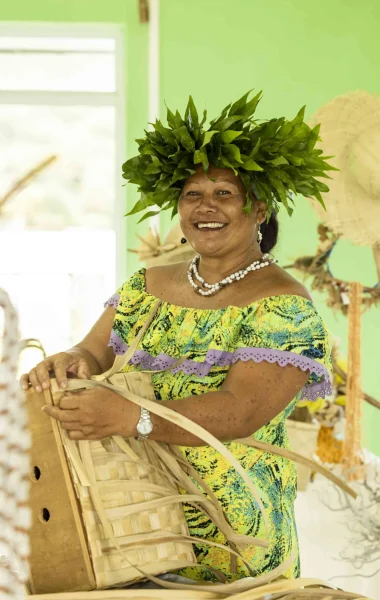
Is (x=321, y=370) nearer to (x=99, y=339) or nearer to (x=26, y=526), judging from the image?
(x=99, y=339)

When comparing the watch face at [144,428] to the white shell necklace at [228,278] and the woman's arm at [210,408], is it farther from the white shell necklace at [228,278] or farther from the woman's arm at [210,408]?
the white shell necklace at [228,278]

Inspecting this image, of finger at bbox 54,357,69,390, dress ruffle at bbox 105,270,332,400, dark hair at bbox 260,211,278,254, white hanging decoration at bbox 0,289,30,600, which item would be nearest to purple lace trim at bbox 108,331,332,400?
dress ruffle at bbox 105,270,332,400

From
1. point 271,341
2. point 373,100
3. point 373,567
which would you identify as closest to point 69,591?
point 271,341

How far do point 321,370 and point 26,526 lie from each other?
955mm

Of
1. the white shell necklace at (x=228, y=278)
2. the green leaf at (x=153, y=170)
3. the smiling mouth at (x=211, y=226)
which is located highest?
the green leaf at (x=153, y=170)

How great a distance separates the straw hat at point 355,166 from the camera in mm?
2627

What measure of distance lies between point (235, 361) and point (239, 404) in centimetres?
10

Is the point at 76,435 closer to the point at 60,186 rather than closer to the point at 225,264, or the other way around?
the point at 225,264

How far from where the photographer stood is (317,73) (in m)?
4.62

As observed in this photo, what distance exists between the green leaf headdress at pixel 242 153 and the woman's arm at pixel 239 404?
11.7 inches

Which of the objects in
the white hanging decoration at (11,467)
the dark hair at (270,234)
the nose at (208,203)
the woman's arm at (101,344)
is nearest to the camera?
the white hanging decoration at (11,467)

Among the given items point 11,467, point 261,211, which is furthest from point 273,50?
point 11,467

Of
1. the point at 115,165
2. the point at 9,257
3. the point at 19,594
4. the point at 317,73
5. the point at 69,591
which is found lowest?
the point at 69,591

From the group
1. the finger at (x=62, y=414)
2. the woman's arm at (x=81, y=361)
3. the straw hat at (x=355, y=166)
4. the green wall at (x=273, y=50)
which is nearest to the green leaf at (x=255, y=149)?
the woman's arm at (x=81, y=361)
